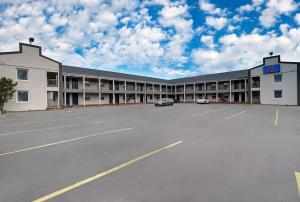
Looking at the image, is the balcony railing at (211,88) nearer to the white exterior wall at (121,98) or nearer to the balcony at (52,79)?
the white exterior wall at (121,98)

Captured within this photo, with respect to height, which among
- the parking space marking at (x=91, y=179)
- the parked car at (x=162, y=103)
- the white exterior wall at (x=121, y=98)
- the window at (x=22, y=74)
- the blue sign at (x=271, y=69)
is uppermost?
the blue sign at (x=271, y=69)

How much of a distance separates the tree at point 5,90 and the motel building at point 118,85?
1446mm

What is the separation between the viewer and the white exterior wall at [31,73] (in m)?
25.4

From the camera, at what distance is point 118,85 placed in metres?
46.9

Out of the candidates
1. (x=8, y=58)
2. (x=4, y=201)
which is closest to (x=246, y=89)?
(x=8, y=58)

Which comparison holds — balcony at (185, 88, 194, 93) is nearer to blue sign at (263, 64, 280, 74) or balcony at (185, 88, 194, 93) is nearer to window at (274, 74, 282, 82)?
blue sign at (263, 64, 280, 74)

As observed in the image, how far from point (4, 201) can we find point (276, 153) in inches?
267

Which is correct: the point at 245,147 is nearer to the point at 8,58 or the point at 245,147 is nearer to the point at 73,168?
the point at 73,168

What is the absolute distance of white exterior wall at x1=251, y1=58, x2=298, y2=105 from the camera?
34269 millimetres

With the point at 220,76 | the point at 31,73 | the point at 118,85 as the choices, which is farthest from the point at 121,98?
the point at 220,76

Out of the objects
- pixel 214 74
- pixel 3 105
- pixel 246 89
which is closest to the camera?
pixel 3 105

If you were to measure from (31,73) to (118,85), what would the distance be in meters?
21.3

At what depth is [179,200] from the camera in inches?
132

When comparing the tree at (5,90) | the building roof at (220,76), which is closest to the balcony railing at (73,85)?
the tree at (5,90)
